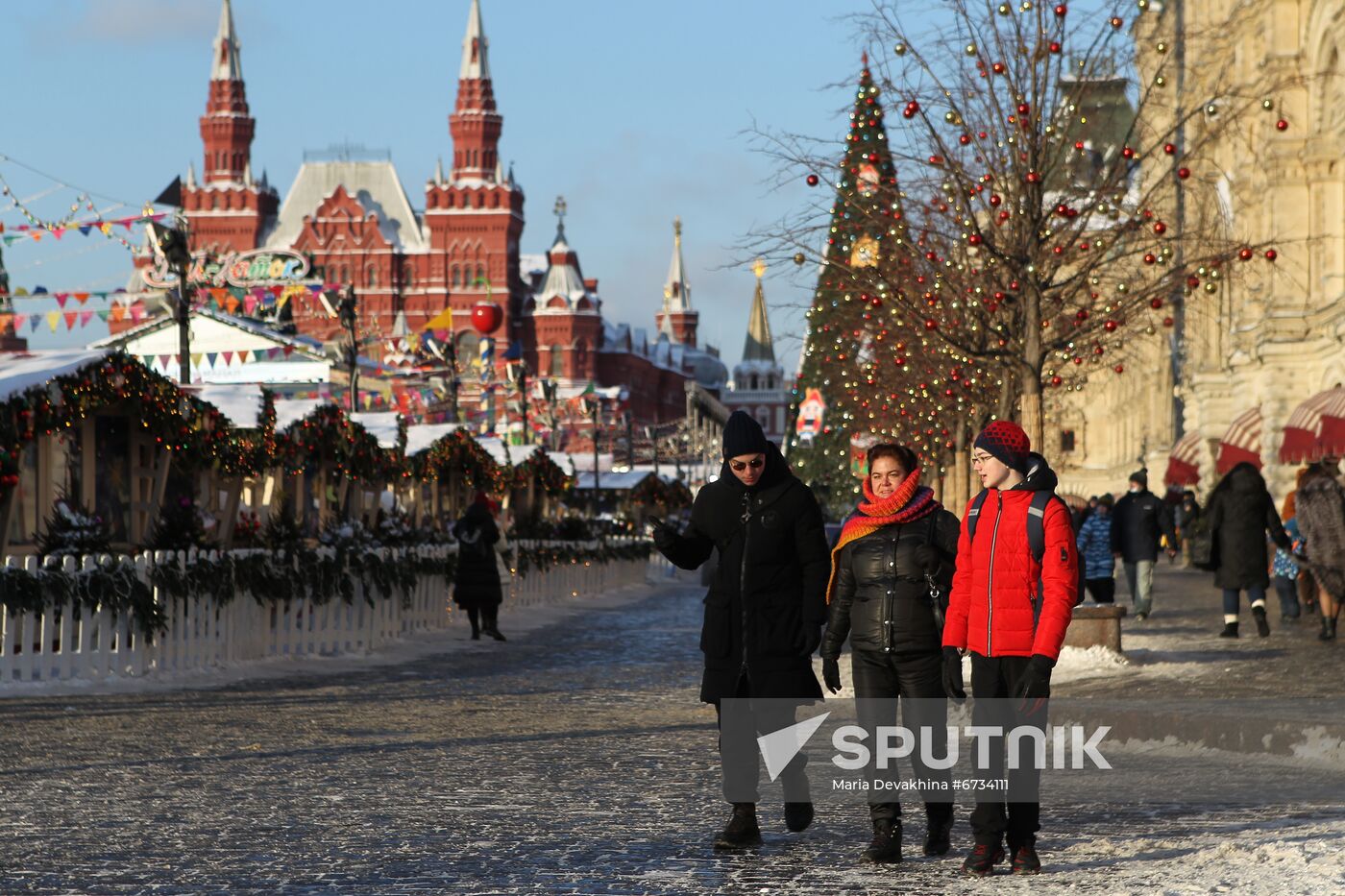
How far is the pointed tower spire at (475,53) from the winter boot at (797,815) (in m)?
127

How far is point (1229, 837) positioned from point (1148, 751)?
3.68 m

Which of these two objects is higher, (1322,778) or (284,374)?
(284,374)

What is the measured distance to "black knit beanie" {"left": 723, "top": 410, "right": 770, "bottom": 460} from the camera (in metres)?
8.05

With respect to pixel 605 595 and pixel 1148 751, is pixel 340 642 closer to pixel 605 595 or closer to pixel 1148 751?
pixel 1148 751

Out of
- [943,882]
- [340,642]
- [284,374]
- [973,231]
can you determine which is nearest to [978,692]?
[943,882]

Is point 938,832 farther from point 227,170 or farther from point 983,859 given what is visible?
point 227,170

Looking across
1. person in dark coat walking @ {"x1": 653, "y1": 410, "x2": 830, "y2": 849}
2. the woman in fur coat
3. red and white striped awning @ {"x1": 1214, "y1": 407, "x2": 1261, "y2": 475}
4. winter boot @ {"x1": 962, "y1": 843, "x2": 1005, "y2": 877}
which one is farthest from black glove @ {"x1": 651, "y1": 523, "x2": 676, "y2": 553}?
red and white striped awning @ {"x1": 1214, "y1": 407, "x2": 1261, "y2": 475}

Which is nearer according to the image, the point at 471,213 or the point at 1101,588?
the point at 1101,588

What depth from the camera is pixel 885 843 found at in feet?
25.3

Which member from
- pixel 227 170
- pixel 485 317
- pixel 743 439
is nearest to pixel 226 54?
pixel 227 170

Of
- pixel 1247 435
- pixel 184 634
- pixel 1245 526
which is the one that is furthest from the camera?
pixel 1247 435

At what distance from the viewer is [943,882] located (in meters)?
7.38

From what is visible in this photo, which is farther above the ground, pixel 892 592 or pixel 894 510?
pixel 894 510

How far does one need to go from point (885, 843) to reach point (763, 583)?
1136 mm
